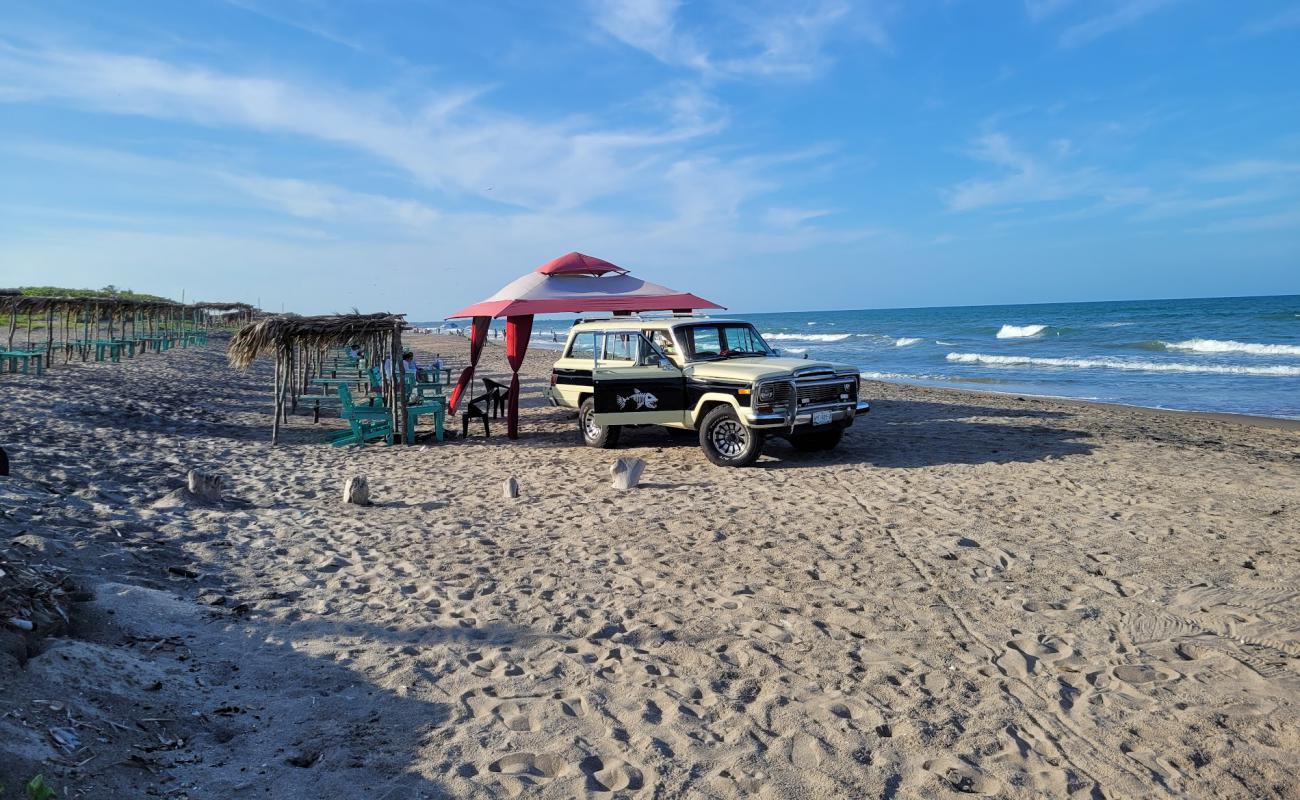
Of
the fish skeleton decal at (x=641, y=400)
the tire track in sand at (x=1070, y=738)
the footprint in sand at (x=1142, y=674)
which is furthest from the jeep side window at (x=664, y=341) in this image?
the footprint in sand at (x=1142, y=674)

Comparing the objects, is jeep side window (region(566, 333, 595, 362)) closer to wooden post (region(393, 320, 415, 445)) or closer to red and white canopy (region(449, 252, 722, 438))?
red and white canopy (region(449, 252, 722, 438))

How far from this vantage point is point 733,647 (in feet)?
15.1

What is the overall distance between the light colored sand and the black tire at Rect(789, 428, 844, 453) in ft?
4.02

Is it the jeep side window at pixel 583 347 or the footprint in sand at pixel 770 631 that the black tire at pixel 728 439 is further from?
the footprint in sand at pixel 770 631

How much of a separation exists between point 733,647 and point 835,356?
35630mm

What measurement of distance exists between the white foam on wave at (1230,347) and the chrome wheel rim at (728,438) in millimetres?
29549

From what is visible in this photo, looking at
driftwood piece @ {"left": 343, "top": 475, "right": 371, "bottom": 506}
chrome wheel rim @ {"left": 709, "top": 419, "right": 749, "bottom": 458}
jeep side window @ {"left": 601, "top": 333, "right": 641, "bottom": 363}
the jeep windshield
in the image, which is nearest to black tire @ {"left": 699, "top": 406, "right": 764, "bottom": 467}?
chrome wheel rim @ {"left": 709, "top": 419, "right": 749, "bottom": 458}

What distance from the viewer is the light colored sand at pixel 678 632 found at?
→ 3.38m

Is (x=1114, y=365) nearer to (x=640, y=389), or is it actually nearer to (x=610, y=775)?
(x=640, y=389)

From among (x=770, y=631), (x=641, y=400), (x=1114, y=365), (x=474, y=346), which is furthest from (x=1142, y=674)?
(x=1114, y=365)


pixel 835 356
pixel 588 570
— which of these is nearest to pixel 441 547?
pixel 588 570

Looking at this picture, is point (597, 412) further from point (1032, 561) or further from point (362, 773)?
point (362, 773)

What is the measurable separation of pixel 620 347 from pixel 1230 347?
3223cm

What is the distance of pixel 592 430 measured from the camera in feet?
37.2
